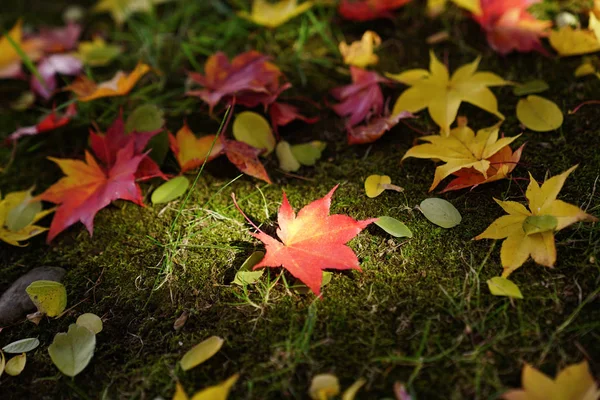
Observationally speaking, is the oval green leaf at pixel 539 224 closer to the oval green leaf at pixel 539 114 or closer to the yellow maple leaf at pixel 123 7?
the oval green leaf at pixel 539 114

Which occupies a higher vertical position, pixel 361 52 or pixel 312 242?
pixel 361 52

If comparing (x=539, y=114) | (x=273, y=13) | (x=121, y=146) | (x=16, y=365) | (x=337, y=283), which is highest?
(x=273, y=13)

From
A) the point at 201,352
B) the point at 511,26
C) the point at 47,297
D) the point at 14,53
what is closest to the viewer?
the point at 201,352

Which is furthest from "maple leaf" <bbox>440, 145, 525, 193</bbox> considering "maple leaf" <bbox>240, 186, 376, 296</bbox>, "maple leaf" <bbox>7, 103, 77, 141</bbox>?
"maple leaf" <bbox>7, 103, 77, 141</bbox>

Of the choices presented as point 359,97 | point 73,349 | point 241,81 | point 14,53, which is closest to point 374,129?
point 359,97

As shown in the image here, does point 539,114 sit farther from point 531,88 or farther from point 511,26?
point 511,26

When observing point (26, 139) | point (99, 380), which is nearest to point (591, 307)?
point (99, 380)

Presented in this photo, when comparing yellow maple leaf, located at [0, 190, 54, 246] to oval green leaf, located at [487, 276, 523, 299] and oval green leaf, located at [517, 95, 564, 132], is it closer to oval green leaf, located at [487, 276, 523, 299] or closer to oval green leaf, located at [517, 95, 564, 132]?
oval green leaf, located at [487, 276, 523, 299]
